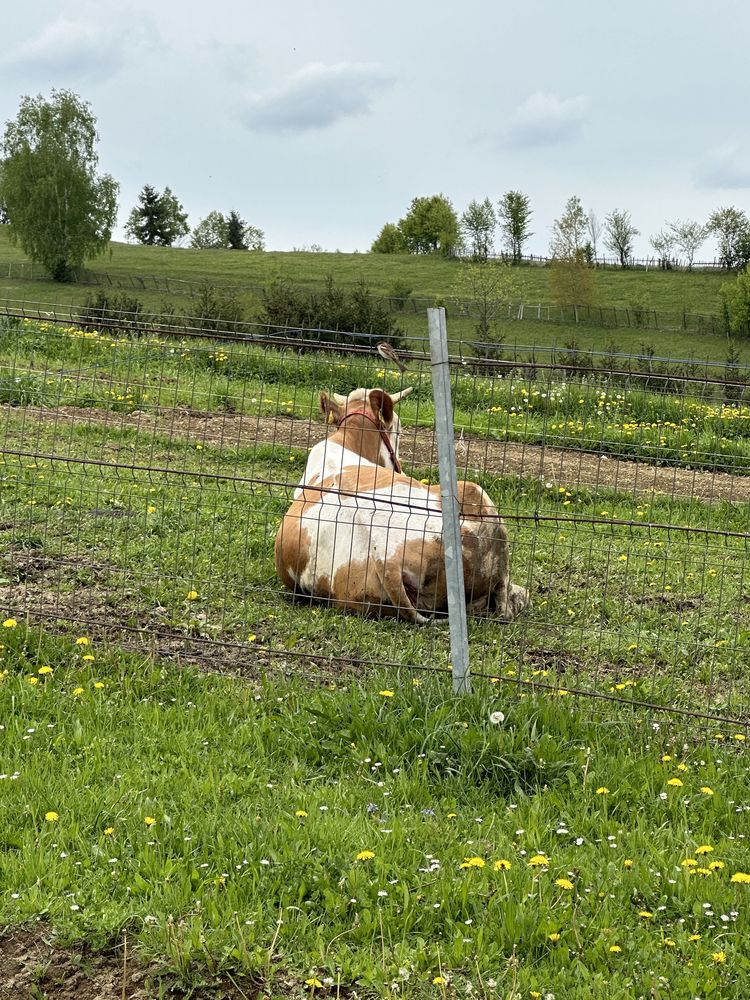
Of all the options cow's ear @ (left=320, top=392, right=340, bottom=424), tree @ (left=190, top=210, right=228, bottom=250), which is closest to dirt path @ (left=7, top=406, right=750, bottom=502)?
cow's ear @ (left=320, top=392, right=340, bottom=424)

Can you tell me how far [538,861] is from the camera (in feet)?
13.1

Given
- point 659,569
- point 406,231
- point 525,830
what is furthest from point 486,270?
point 525,830

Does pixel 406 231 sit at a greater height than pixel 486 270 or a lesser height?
greater

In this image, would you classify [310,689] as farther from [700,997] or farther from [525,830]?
[700,997]

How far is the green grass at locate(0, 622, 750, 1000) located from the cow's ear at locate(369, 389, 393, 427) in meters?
3.38

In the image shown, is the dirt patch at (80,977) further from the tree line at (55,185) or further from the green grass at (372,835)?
the tree line at (55,185)

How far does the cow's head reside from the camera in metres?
8.78

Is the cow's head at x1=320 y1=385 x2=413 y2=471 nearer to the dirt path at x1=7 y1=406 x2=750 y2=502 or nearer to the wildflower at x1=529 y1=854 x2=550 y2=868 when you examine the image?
the dirt path at x1=7 y1=406 x2=750 y2=502

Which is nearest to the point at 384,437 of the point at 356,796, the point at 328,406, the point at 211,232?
the point at 328,406

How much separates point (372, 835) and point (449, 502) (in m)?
1.84

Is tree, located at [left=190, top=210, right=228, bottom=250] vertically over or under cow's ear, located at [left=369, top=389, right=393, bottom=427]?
over

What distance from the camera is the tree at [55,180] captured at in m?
81.8

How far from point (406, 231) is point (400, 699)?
11442cm

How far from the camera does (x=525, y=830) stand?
443 cm
